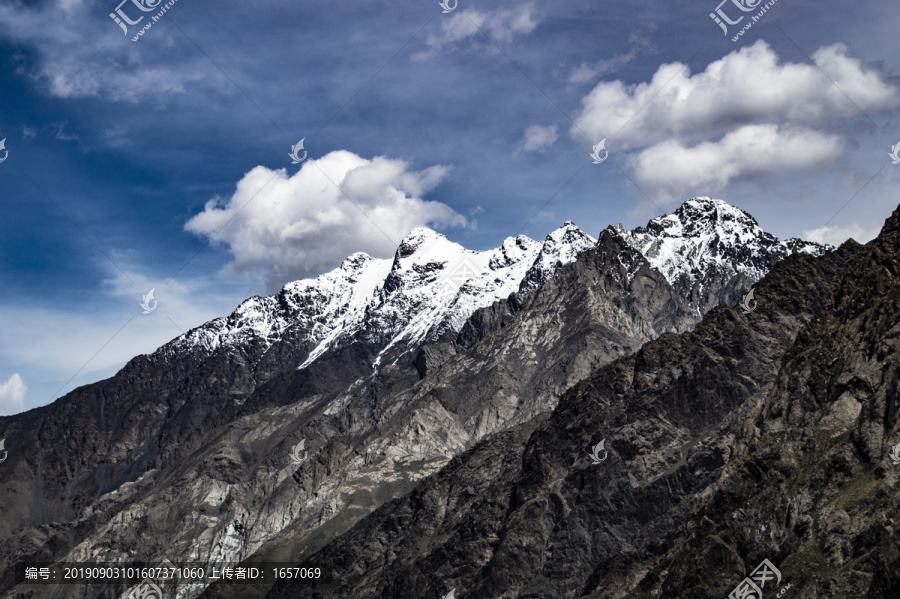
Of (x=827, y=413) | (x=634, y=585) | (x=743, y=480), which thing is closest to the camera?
(x=827, y=413)

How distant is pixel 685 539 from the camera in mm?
170250

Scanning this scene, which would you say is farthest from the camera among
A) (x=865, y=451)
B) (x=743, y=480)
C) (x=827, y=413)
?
(x=743, y=480)

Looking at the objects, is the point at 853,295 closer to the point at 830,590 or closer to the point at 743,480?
the point at 743,480

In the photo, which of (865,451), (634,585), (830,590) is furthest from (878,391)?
(634,585)

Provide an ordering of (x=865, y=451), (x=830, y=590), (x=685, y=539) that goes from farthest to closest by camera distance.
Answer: (x=685, y=539), (x=865, y=451), (x=830, y=590)

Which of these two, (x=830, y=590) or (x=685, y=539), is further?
(x=685, y=539)

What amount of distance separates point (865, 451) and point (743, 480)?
30832 millimetres

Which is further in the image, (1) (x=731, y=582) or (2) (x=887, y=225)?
(2) (x=887, y=225)

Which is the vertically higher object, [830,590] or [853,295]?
[853,295]

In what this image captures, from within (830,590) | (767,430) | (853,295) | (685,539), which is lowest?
(830,590)

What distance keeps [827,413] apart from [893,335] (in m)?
15.1

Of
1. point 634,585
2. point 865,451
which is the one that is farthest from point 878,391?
point 634,585

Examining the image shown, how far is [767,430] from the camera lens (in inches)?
6447

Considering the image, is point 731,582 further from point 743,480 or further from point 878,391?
point 878,391
